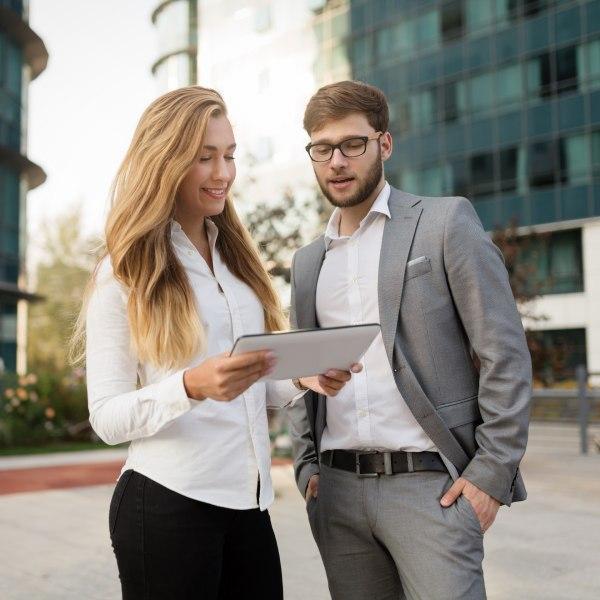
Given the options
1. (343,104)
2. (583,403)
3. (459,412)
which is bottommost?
(583,403)

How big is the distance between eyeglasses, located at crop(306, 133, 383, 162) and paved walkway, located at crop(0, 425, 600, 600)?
131 inches

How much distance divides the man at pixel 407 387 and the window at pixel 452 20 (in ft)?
111

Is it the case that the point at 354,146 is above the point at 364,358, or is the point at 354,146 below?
above

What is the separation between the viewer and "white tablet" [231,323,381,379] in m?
2.02

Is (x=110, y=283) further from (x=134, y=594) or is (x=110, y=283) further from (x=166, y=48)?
(x=166, y=48)

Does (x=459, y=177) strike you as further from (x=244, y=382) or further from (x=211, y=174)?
(x=244, y=382)

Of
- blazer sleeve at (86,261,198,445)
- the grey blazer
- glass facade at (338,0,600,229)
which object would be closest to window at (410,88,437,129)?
glass facade at (338,0,600,229)

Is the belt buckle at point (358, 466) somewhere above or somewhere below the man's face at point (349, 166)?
below

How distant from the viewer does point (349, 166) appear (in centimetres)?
304

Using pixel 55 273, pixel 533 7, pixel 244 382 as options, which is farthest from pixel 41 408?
pixel 55 273

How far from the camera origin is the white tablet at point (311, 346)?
6.64 feet

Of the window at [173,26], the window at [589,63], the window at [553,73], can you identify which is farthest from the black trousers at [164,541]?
the window at [173,26]

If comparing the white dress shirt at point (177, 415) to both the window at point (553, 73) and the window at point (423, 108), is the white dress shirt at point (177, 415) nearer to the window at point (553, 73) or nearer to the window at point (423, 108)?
the window at point (553, 73)

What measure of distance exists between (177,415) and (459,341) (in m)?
1.06
